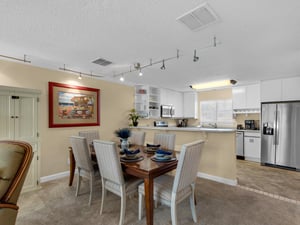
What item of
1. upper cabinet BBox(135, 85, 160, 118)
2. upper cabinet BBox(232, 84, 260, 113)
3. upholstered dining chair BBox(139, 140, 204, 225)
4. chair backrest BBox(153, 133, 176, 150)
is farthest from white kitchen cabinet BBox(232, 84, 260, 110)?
upholstered dining chair BBox(139, 140, 204, 225)

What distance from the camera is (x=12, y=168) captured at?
1.30 meters

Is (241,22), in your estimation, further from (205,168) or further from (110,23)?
→ (205,168)

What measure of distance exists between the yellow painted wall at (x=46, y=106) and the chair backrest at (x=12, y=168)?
1.77 meters

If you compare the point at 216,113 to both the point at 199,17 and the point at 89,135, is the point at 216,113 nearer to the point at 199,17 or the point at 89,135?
the point at 89,135

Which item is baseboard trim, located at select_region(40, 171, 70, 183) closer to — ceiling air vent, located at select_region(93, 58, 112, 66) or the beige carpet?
the beige carpet

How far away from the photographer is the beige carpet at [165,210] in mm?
1998

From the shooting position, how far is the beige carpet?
2.00m

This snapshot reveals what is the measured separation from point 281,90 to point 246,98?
2.97ft

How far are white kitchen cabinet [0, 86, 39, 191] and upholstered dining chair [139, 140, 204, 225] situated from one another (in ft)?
6.91

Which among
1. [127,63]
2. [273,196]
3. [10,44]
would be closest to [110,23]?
[127,63]

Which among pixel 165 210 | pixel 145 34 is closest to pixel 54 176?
pixel 165 210

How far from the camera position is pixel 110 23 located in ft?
6.00

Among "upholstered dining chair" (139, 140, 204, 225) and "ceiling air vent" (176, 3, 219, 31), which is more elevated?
"ceiling air vent" (176, 3, 219, 31)

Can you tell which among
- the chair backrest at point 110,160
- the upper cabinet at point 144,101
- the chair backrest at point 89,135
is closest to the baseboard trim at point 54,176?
the chair backrest at point 89,135
